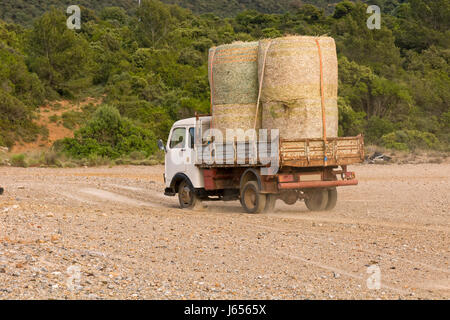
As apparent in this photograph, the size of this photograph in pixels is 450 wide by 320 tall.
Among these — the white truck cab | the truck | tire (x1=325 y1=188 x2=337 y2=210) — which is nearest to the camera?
the truck

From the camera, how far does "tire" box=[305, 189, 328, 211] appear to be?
587 inches

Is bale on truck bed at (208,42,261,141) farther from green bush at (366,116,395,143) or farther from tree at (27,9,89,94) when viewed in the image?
tree at (27,9,89,94)

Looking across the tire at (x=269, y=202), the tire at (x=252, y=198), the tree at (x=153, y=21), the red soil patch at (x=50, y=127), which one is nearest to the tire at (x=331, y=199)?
the tire at (x=269, y=202)

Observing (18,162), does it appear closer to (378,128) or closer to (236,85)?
(378,128)

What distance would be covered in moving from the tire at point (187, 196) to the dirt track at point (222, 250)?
41 centimetres

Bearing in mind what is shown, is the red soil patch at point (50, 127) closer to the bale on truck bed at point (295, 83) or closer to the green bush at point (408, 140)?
the green bush at point (408, 140)

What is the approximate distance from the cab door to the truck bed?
1.33 meters

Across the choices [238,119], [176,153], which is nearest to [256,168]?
[238,119]

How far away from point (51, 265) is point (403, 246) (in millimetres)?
4884

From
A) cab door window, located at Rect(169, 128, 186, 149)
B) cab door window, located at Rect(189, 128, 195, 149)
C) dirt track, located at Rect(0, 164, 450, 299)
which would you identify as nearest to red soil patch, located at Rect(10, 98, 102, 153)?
dirt track, located at Rect(0, 164, 450, 299)

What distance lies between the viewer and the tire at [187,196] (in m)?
15.5

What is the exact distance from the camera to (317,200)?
1507cm
